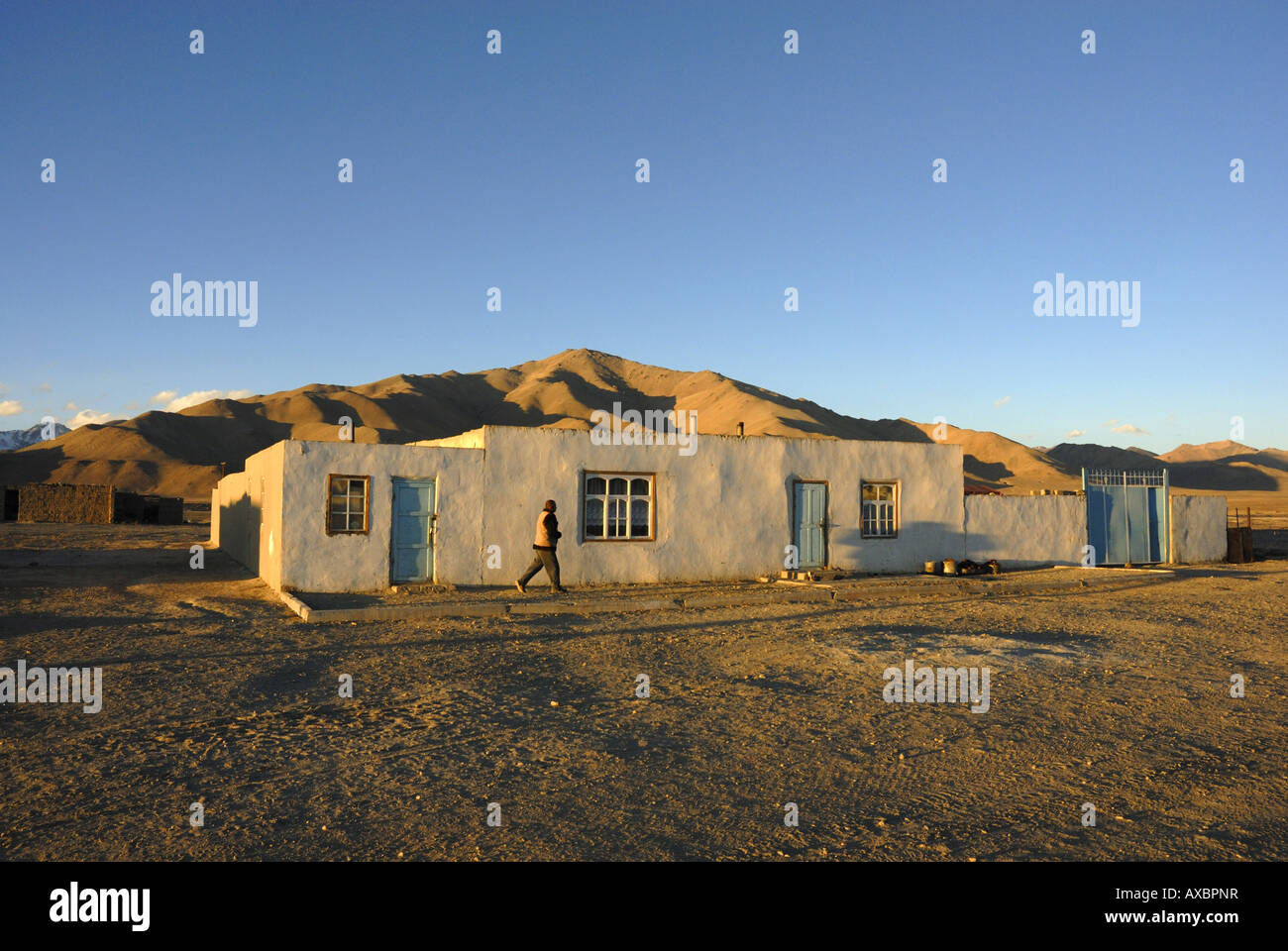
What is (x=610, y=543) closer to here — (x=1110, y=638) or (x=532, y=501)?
(x=532, y=501)

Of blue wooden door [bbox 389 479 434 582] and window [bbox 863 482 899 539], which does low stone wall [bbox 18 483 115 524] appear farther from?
window [bbox 863 482 899 539]

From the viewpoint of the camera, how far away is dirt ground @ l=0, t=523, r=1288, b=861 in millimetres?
4668

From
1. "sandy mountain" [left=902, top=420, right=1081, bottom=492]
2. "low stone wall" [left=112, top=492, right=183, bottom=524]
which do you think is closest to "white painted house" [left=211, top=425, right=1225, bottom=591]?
"low stone wall" [left=112, top=492, right=183, bottom=524]

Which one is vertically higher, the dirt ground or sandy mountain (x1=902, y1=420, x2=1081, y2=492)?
sandy mountain (x1=902, y1=420, x2=1081, y2=492)

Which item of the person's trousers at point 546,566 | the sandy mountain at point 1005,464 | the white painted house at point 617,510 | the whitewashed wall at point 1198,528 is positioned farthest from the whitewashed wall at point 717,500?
the sandy mountain at point 1005,464

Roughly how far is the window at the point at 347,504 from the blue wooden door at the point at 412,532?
570mm

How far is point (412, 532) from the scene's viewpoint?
16.3 m

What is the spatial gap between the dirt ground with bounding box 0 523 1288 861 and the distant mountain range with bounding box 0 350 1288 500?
65169 mm

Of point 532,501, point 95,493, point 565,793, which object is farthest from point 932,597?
point 95,493

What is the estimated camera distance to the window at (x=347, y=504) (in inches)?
626

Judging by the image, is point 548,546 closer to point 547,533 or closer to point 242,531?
point 547,533

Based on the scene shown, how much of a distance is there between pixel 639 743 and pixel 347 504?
11014 millimetres

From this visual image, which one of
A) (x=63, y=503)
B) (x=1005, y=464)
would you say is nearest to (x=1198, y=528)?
(x=63, y=503)

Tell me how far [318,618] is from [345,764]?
7.25 m
